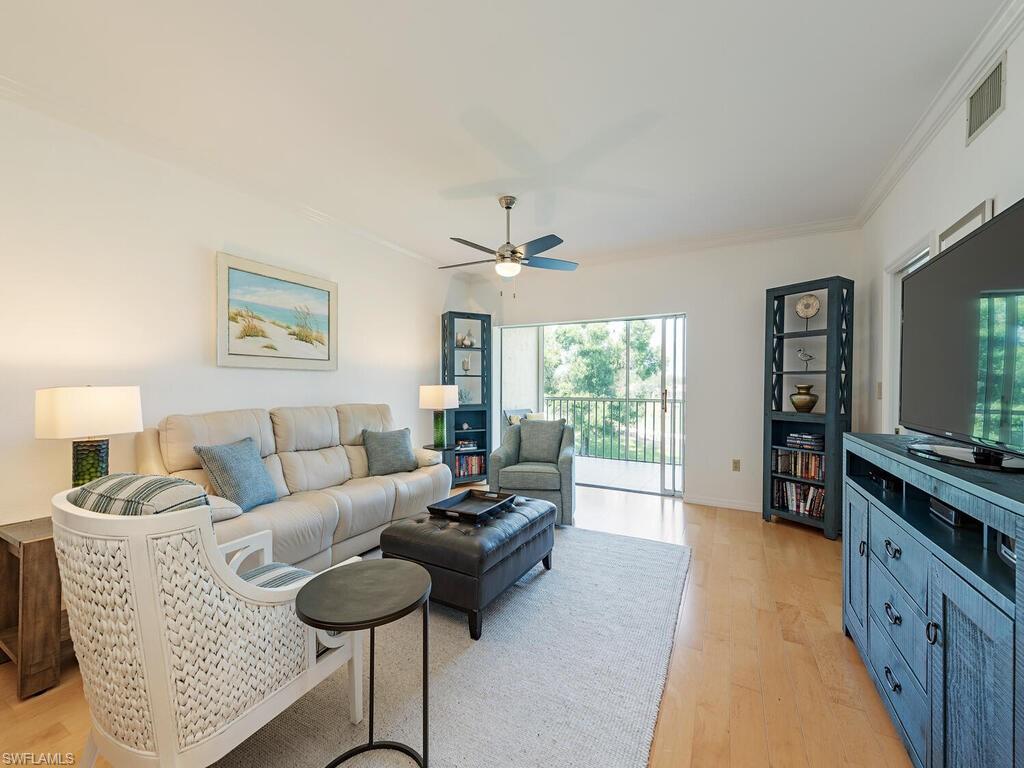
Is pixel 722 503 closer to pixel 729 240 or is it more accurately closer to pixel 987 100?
pixel 729 240

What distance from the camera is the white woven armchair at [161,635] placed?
1022mm

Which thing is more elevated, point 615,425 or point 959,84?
point 959,84

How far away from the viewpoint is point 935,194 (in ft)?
7.67

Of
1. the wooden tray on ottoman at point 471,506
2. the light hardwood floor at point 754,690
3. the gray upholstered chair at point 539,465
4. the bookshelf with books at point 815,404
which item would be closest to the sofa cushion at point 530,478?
the gray upholstered chair at point 539,465

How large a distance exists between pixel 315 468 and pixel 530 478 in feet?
5.49

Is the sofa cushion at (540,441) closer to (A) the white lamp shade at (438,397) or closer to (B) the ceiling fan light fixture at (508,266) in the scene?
(A) the white lamp shade at (438,397)

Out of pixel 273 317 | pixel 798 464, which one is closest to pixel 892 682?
pixel 798 464

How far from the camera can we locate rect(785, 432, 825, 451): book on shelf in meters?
3.57

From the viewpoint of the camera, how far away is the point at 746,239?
161 inches

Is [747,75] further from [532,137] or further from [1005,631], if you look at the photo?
[1005,631]

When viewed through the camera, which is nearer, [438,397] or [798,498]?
[798,498]

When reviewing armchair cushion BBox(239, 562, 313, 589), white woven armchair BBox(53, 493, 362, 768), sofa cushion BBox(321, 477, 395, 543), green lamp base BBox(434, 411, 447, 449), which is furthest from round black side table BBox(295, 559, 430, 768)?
green lamp base BBox(434, 411, 447, 449)

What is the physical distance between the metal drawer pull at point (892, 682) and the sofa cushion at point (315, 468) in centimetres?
312

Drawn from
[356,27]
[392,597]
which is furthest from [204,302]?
[392,597]
